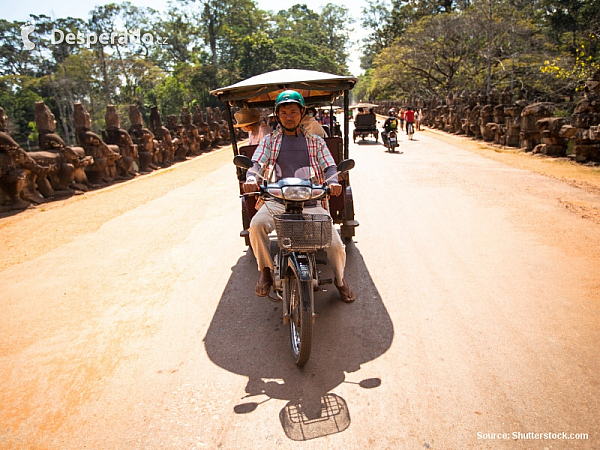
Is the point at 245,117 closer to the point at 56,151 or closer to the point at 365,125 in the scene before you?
the point at 56,151

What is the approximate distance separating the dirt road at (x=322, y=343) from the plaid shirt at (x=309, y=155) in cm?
115

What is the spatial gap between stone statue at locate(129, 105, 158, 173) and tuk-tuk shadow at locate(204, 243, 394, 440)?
12745 millimetres

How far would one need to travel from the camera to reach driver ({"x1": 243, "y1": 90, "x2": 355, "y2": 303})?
3.44 metres

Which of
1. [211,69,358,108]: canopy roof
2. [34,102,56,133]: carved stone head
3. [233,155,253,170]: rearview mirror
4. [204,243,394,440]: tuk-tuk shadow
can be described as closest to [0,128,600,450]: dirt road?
[204,243,394,440]: tuk-tuk shadow

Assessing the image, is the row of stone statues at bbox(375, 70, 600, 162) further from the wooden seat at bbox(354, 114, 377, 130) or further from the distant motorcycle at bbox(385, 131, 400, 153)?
the wooden seat at bbox(354, 114, 377, 130)

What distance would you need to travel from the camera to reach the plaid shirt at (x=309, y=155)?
146 inches

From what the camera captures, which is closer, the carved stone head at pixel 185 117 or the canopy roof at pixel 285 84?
the canopy roof at pixel 285 84

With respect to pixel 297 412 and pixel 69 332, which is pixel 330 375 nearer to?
pixel 297 412

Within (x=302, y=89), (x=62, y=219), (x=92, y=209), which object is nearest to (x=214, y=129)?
(x=92, y=209)

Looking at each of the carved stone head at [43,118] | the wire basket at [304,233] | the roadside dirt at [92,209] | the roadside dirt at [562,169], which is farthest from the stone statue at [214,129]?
the wire basket at [304,233]

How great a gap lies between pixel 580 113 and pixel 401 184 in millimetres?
5724

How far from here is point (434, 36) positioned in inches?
1199

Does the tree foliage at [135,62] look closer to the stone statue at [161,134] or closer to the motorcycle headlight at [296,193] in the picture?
the stone statue at [161,134]

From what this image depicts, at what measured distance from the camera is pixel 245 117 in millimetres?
5684
